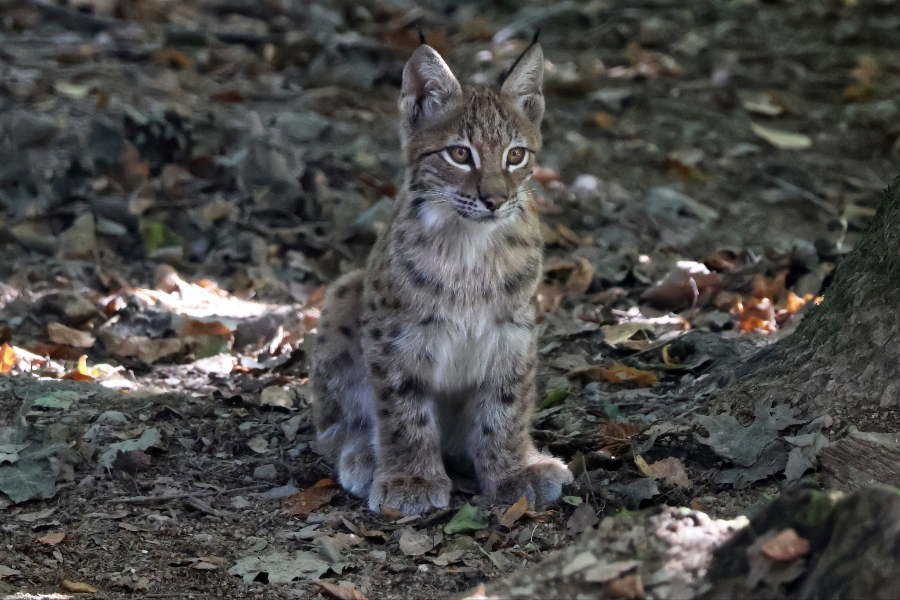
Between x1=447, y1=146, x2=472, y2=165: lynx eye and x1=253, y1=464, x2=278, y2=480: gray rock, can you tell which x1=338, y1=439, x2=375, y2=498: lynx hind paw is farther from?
x1=447, y1=146, x2=472, y2=165: lynx eye

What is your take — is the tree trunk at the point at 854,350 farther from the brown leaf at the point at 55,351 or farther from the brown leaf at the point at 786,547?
the brown leaf at the point at 55,351

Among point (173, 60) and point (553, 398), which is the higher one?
point (173, 60)

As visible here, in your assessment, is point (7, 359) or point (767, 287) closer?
point (7, 359)

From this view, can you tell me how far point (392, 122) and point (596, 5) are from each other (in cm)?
310

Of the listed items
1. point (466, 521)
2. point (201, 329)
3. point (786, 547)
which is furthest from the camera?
point (201, 329)

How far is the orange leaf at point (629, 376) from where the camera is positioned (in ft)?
15.5

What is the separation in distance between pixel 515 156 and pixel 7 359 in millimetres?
2854

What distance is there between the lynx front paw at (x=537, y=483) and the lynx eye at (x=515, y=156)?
1264mm

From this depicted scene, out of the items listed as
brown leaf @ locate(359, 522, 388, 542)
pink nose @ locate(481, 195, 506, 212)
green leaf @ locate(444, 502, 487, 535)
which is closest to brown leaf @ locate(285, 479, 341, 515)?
brown leaf @ locate(359, 522, 388, 542)

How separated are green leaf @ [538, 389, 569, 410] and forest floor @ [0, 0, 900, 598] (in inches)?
0.8

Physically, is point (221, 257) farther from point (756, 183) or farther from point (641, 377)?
→ point (756, 183)

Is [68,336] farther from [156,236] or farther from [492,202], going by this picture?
[492,202]

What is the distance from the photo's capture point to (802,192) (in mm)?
7152

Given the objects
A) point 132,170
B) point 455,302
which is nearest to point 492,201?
point 455,302
